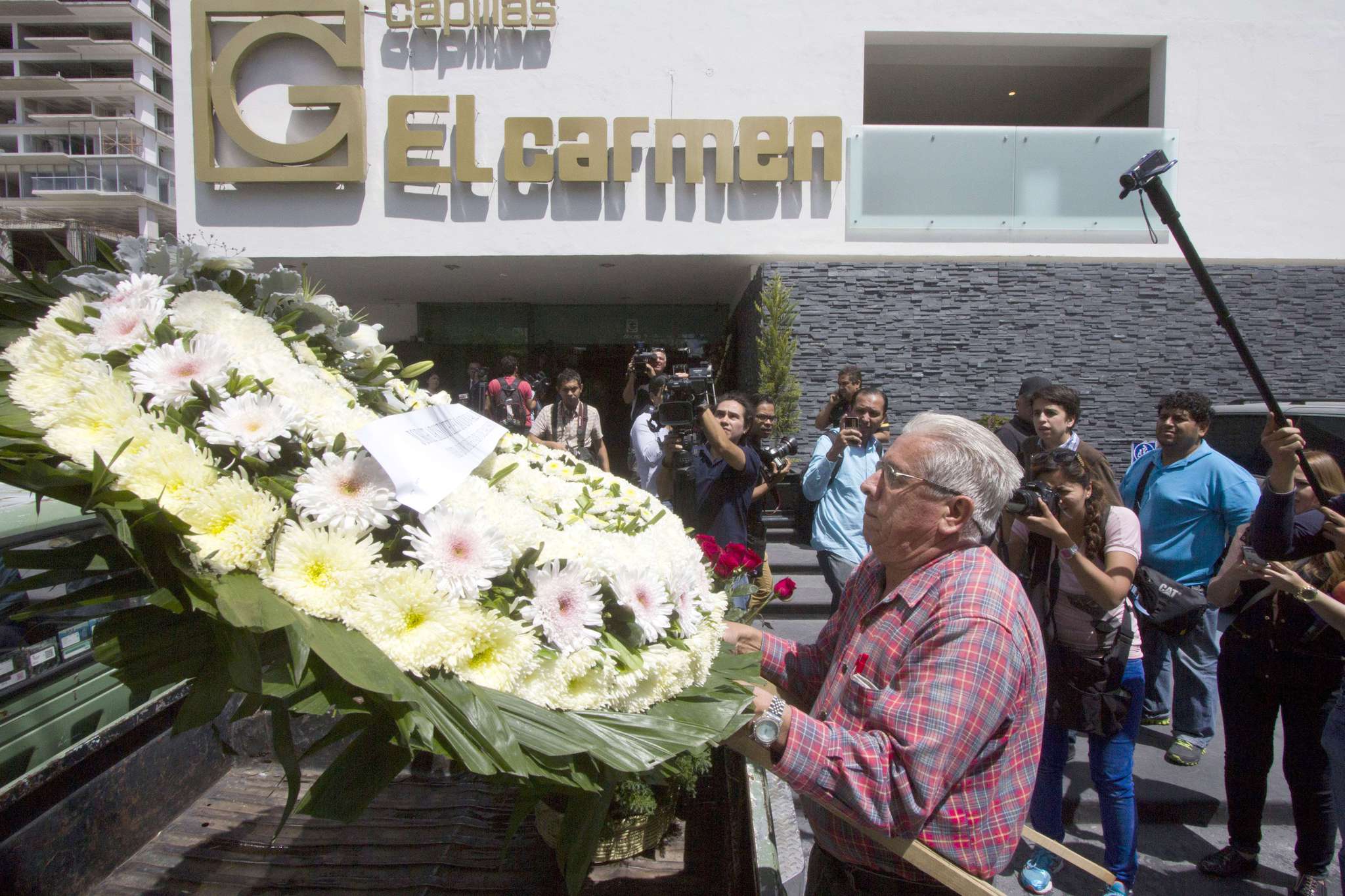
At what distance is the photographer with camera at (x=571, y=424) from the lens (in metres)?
7.66

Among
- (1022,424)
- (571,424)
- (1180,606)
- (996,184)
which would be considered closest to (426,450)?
(1180,606)

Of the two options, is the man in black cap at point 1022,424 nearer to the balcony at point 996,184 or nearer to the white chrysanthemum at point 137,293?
the white chrysanthemum at point 137,293

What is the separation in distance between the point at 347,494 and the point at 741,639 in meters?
1.11

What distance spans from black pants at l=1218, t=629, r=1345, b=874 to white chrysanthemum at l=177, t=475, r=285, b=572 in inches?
146

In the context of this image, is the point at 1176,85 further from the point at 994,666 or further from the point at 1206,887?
the point at 994,666

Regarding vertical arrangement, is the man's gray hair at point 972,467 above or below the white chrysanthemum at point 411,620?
above

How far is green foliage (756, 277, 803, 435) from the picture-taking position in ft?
31.9

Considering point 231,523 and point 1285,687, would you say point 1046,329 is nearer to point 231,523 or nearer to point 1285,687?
point 1285,687

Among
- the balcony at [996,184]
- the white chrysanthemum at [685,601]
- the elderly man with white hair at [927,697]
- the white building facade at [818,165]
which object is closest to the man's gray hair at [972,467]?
the elderly man with white hair at [927,697]

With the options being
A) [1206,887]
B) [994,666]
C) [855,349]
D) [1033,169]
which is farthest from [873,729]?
[1033,169]

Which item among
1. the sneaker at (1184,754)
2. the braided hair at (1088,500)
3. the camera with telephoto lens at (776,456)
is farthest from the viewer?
the camera with telephoto lens at (776,456)

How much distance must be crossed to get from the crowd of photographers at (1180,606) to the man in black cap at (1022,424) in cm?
59

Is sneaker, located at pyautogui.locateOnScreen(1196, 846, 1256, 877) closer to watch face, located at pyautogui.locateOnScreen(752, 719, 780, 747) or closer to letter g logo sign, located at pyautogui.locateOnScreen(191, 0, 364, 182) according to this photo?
watch face, located at pyautogui.locateOnScreen(752, 719, 780, 747)

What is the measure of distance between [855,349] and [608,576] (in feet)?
30.3
